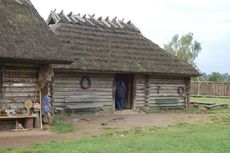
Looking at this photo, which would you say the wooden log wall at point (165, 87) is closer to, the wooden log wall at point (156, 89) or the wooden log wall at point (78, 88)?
the wooden log wall at point (156, 89)

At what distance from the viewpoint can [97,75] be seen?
22.8 meters

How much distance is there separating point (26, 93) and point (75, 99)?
5108 millimetres

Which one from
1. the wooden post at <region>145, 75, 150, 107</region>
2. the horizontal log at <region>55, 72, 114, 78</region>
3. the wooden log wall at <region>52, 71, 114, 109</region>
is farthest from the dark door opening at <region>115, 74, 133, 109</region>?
the horizontal log at <region>55, 72, 114, 78</region>

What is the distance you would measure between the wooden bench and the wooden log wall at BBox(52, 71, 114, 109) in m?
0.19

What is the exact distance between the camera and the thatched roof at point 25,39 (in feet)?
50.4

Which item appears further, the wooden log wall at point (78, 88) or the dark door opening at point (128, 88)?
the dark door opening at point (128, 88)

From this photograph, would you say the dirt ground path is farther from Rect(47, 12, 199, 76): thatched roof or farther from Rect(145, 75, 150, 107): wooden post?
Rect(47, 12, 199, 76): thatched roof

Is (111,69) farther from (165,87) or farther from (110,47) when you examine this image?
(165,87)

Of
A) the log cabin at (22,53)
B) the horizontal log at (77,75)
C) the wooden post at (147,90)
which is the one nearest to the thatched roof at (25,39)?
the log cabin at (22,53)

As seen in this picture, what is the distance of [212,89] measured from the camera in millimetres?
47062

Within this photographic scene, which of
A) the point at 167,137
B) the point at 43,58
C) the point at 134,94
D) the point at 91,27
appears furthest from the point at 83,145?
the point at 91,27

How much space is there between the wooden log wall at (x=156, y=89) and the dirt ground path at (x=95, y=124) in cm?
143

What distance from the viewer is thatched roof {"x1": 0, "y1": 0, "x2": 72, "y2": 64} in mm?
15367

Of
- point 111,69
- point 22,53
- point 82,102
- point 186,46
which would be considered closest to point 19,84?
point 22,53
